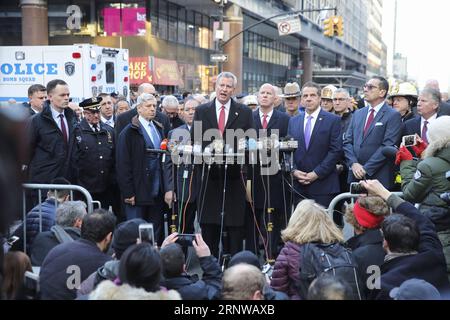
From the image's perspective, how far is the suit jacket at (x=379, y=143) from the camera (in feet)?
22.1

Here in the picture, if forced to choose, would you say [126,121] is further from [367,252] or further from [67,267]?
[367,252]

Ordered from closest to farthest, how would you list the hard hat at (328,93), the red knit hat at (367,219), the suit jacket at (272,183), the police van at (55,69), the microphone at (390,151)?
the red knit hat at (367,219), the microphone at (390,151), the suit jacket at (272,183), the hard hat at (328,93), the police van at (55,69)

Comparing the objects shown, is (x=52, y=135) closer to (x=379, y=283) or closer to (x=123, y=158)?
(x=123, y=158)

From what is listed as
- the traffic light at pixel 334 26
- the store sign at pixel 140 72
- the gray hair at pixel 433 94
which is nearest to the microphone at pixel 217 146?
the gray hair at pixel 433 94

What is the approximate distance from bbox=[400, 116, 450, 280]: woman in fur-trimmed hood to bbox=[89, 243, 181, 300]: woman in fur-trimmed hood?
2.83 m

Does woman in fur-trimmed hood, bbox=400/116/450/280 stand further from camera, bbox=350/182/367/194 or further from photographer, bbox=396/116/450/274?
camera, bbox=350/182/367/194

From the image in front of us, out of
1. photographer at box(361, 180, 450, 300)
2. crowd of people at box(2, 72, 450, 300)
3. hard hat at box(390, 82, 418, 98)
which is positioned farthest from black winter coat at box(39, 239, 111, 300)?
hard hat at box(390, 82, 418, 98)

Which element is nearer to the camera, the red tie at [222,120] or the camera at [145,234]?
the camera at [145,234]

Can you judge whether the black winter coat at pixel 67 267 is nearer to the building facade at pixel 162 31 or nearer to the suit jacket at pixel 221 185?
the suit jacket at pixel 221 185

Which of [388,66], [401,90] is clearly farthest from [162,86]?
[388,66]

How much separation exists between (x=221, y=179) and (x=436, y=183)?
239 cm

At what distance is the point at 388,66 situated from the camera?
→ 7121 inches

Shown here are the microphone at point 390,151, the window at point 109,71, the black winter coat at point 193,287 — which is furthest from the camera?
the window at point 109,71

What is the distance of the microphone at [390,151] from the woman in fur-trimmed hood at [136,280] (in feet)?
13.2
